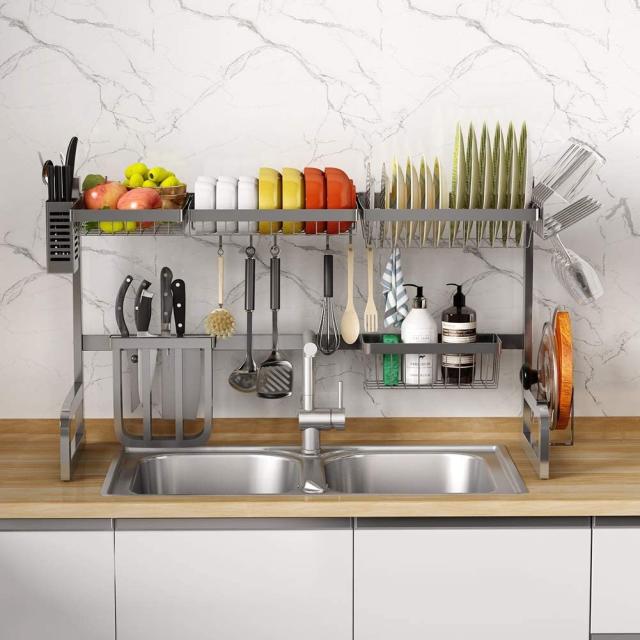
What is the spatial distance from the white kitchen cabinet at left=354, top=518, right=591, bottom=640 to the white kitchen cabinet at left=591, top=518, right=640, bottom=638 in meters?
0.02

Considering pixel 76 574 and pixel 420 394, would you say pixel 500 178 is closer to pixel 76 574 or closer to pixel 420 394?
pixel 420 394

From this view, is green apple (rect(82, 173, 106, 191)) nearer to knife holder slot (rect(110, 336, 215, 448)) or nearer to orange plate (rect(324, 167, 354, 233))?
knife holder slot (rect(110, 336, 215, 448))

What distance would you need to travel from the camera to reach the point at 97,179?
2.38 meters

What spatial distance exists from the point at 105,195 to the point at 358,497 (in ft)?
2.90

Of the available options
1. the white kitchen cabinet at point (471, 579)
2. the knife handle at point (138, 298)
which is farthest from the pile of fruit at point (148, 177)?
the white kitchen cabinet at point (471, 579)

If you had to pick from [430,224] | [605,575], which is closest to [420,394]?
[430,224]

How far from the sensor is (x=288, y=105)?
99.8 inches

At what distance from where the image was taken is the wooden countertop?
81.4 inches

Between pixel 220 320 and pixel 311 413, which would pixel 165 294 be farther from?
pixel 311 413

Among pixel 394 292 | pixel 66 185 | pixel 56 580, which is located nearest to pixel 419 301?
pixel 394 292

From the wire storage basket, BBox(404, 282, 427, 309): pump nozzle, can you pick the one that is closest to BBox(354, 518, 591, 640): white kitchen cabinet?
the wire storage basket

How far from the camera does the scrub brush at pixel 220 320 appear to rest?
98.8 inches

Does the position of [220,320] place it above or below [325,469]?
above

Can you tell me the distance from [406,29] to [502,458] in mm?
1096
